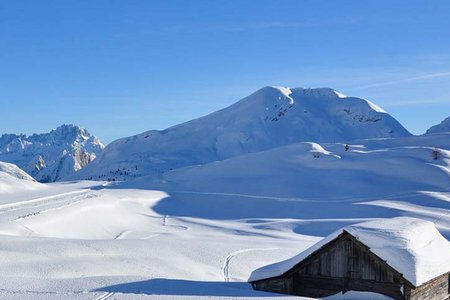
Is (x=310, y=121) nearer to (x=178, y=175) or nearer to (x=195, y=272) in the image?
(x=178, y=175)

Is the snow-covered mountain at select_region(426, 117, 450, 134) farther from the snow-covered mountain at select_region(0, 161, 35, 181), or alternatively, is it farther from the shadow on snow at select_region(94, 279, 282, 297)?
the shadow on snow at select_region(94, 279, 282, 297)

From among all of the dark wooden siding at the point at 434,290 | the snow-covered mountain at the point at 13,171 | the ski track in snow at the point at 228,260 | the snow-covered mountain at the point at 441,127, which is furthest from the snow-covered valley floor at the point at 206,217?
the snow-covered mountain at the point at 13,171

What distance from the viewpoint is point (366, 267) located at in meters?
19.0

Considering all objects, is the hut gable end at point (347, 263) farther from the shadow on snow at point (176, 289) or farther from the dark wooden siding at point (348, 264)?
the shadow on snow at point (176, 289)

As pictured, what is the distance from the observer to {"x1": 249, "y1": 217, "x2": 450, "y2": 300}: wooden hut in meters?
18.4

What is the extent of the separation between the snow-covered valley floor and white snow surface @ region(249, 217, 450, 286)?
1772 millimetres

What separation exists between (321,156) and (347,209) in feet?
76.8

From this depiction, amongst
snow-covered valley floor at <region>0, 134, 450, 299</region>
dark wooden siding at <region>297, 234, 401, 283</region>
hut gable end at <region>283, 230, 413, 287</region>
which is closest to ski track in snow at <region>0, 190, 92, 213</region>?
snow-covered valley floor at <region>0, 134, 450, 299</region>

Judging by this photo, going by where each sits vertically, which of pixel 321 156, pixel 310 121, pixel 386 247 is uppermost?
pixel 310 121

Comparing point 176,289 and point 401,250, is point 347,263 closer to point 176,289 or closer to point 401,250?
point 401,250

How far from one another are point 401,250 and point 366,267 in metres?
1.29

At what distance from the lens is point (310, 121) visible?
608 ft

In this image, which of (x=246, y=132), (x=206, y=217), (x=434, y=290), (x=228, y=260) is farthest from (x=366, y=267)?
(x=246, y=132)

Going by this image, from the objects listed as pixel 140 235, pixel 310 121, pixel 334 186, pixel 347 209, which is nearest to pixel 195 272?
pixel 140 235
